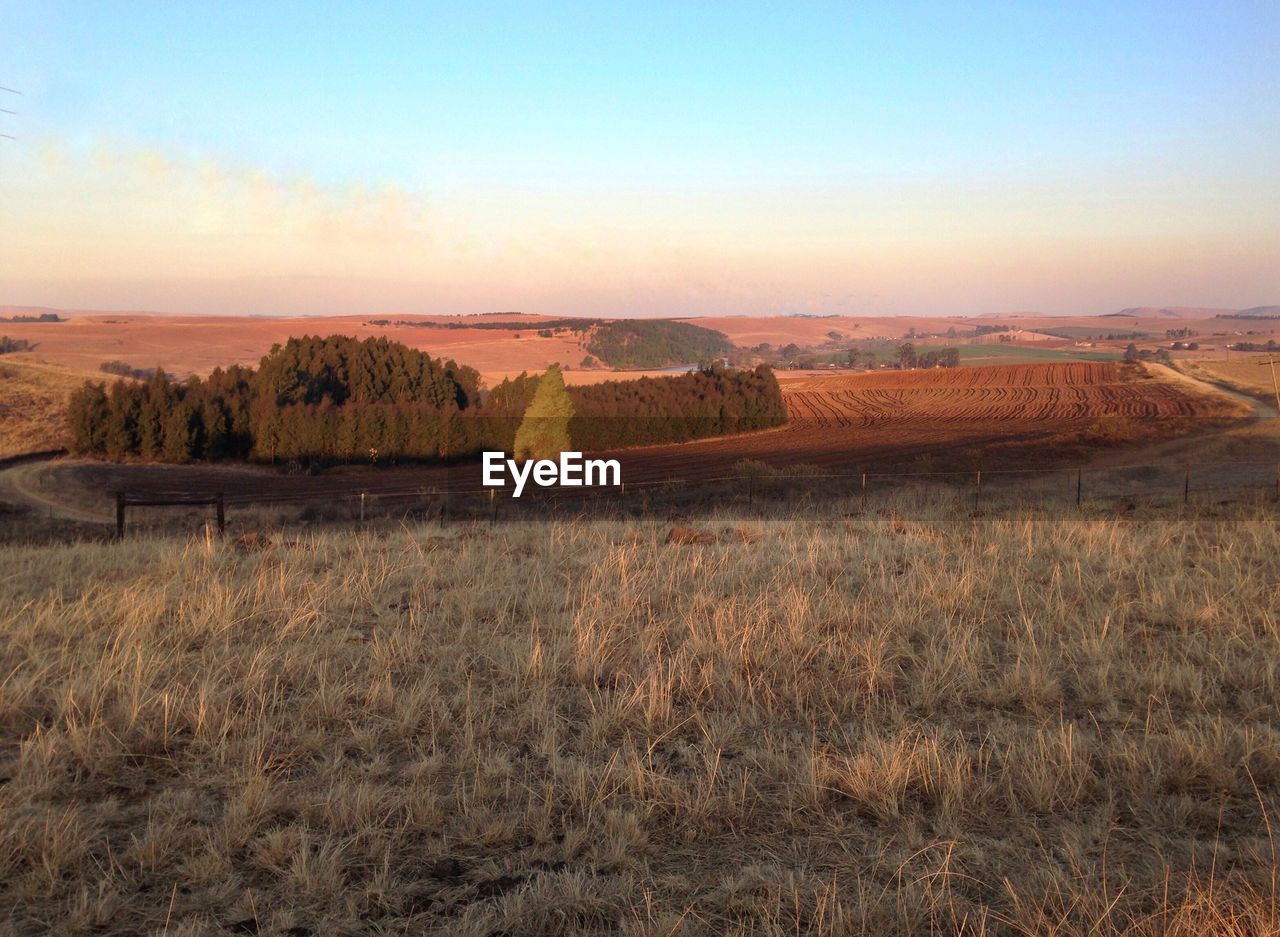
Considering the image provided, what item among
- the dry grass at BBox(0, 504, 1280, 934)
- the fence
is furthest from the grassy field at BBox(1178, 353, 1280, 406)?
the dry grass at BBox(0, 504, 1280, 934)

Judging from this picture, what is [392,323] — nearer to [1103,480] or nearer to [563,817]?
[1103,480]

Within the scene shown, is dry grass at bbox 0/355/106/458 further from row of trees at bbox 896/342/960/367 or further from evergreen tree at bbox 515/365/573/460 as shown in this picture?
row of trees at bbox 896/342/960/367

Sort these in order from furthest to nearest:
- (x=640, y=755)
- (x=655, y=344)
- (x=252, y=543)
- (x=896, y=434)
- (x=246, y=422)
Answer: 1. (x=655, y=344)
2. (x=246, y=422)
3. (x=896, y=434)
4. (x=252, y=543)
5. (x=640, y=755)

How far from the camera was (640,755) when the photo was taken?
4.39m

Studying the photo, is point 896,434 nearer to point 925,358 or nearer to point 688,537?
point 925,358

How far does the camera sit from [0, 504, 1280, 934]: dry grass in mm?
3135

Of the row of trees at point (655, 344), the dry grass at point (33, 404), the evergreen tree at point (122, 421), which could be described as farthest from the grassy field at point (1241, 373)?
the dry grass at point (33, 404)

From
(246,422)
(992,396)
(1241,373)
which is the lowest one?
(246,422)

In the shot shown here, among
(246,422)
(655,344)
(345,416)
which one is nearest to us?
(345,416)

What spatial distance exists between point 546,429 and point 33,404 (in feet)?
156

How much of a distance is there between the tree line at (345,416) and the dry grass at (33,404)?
8.83ft

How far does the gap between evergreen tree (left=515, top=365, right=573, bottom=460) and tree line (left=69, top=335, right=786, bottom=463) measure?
4.69 metres

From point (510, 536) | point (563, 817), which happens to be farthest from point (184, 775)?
point (510, 536)

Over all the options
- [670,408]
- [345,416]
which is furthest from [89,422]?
[670,408]
